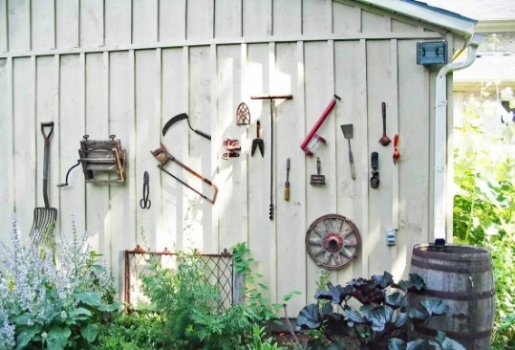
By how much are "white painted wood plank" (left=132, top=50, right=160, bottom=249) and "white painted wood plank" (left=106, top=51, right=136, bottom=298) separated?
4cm

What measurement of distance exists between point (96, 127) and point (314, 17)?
2180mm

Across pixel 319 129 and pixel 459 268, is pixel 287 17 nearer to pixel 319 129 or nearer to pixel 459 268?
pixel 319 129

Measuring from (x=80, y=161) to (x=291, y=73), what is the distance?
2.03m

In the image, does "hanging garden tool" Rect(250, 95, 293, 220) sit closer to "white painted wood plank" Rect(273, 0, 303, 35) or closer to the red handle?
the red handle

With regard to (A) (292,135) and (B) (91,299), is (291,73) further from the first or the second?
(B) (91,299)

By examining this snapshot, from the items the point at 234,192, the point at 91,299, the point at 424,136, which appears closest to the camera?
the point at 91,299

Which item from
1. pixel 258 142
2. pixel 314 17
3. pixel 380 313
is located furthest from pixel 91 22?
pixel 380 313

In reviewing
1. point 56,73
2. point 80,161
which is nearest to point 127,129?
point 80,161

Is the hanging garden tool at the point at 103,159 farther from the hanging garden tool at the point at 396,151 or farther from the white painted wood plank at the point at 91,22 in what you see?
the hanging garden tool at the point at 396,151

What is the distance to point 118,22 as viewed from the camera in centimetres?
430

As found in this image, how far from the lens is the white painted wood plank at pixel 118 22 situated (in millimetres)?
4277

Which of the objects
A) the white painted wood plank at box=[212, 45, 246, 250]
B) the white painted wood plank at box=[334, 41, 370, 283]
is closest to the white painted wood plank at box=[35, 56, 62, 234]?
the white painted wood plank at box=[212, 45, 246, 250]

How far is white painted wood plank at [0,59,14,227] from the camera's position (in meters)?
4.57

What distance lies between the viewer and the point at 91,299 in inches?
129
